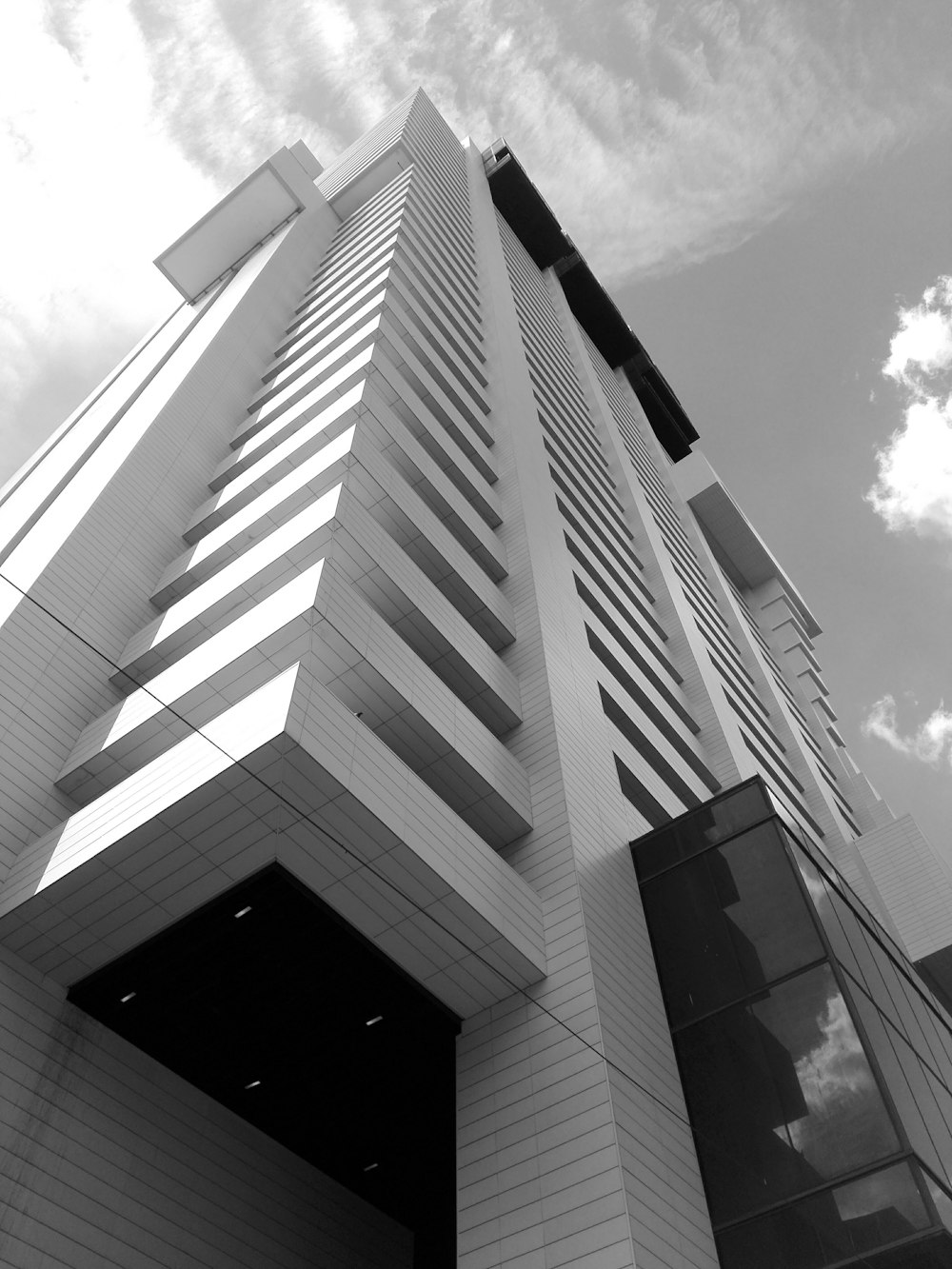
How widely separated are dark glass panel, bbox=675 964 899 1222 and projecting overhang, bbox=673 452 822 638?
51.6 metres

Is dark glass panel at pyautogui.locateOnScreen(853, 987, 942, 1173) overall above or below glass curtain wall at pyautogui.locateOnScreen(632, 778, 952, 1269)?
below

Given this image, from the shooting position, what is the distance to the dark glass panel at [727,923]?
16.2 m

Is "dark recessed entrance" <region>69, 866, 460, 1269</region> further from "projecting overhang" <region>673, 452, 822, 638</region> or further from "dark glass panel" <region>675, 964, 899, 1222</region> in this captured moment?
"projecting overhang" <region>673, 452, 822, 638</region>

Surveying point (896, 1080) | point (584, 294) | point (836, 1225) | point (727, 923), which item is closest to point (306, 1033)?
point (727, 923)

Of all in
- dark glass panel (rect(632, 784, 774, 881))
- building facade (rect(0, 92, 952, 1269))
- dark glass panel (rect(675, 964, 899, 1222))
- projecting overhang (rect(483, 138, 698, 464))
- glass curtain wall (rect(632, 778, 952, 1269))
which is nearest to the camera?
glass curtain wall (rect(632, 778, 952, 1269))

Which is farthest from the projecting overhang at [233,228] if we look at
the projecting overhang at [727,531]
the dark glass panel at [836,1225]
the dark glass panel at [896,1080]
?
the dark glass panel at [836,1225]

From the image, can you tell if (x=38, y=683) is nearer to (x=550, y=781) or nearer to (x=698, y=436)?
(x=550, y=781)

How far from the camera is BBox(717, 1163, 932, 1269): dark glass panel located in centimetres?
1252

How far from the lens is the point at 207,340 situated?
34.7 metres

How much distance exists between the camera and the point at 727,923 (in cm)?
1722

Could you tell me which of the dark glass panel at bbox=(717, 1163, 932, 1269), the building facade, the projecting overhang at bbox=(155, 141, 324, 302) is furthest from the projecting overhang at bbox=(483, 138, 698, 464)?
the dark glass panel at bbox=(717, 1163, 932, 1269)

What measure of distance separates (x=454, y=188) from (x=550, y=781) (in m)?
49.5

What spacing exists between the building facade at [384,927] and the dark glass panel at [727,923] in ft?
0.24

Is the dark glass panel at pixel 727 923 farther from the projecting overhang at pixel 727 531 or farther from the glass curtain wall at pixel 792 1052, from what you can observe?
the projecting overhang at pixel 727 531
